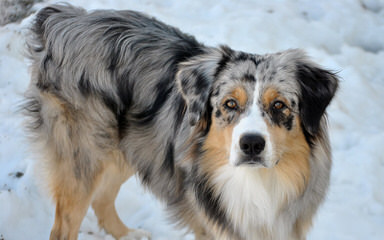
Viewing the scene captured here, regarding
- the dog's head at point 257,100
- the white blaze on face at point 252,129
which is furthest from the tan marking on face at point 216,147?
the white blaze on face at point 252,129

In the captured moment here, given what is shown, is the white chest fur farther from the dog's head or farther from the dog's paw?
the dog's paw

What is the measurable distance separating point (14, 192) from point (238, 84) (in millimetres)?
2561

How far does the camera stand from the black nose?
A: 10.3ft

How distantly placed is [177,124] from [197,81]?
0.44 meters

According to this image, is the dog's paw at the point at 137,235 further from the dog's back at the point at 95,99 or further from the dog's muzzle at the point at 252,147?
the dog's muzzle at the point at 252,147

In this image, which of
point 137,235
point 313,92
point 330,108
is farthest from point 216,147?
point 330,108

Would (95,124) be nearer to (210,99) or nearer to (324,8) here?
(210,99)

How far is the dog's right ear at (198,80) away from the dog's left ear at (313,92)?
0.56 m

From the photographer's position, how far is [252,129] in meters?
3.16

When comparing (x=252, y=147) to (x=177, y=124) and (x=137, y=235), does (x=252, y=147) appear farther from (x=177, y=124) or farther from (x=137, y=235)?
(x=137, y=235)

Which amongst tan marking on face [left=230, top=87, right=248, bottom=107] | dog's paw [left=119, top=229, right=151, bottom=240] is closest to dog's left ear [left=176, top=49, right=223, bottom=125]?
tan marking on face [left=230, top=87, right=248, bottom=107]

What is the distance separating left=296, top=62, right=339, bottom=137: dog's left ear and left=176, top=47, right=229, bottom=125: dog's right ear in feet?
1.84

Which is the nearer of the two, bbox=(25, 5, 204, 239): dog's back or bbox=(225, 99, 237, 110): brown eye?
bbox=(225, 99, 237, 110): brown eye

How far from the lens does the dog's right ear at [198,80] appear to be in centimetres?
355
